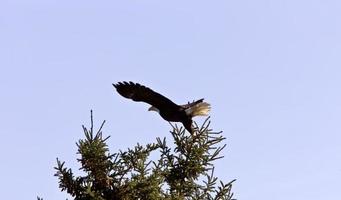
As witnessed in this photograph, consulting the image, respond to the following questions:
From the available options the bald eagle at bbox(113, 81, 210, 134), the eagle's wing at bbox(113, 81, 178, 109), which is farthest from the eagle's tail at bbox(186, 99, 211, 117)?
the eagle's wing at bbox(113, 81, 178, 109)

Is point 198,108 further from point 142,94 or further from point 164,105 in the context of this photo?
Answer: point 142,94

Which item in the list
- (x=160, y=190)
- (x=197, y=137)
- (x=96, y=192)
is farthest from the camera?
(x=197, y=137)

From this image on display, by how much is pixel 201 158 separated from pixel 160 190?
804 millimetres

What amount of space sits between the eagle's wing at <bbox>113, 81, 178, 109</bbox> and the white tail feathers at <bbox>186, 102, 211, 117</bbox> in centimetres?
26

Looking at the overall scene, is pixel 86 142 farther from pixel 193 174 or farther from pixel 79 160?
pixel 193 174

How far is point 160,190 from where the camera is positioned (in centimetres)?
730

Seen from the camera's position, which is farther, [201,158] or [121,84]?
[201,158]

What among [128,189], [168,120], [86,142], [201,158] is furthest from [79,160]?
[201,158]

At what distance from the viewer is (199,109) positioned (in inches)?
290

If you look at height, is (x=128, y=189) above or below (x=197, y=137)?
below

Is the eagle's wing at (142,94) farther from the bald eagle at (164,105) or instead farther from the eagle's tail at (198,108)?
the eagle's tail at (198,108)

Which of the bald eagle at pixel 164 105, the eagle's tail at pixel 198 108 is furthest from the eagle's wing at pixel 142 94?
the eagle's tail at pixel 198 108

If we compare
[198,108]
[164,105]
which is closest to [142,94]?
[164,105]

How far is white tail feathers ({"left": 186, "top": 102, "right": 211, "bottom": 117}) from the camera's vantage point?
288 inches
